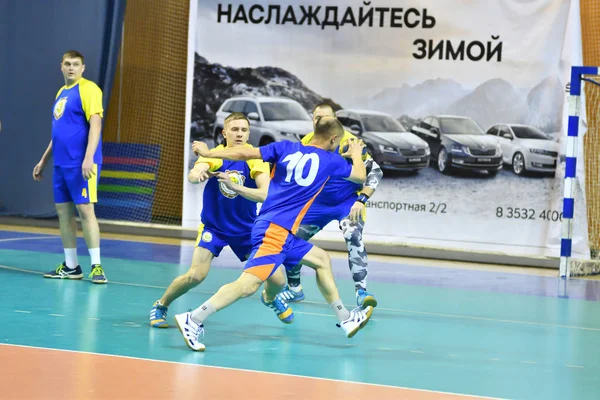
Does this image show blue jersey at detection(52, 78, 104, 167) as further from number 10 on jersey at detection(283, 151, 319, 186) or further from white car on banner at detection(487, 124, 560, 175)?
white car on banner at detection(487, 124, 560, 175)

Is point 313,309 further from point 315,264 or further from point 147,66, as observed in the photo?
point 147,66

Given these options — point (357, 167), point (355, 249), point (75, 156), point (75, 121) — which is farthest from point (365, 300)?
point (75, 121)

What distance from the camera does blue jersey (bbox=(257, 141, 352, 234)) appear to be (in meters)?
6.30

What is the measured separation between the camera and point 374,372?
19.3ft

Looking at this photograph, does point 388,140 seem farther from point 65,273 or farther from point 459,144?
point 65,273

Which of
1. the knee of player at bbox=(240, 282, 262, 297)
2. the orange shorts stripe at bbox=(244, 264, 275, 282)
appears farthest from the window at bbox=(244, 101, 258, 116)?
the knee of player at bbox=(240, 282, 262, 297)

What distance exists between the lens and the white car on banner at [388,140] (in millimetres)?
13039

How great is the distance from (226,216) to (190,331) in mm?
1124

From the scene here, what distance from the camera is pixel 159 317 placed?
7051 millimetres

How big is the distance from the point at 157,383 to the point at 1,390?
32.1 inches

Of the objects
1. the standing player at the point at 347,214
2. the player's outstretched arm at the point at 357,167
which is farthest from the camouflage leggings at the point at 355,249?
the player's outstretched arm at the point at 357,167

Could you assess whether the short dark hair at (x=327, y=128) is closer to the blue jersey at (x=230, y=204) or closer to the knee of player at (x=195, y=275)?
the blue jersey at (x=230, y=204)

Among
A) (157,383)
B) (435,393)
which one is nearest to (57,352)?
(157,383)

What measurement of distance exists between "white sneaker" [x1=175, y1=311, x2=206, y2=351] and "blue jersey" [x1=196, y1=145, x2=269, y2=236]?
974 mm
